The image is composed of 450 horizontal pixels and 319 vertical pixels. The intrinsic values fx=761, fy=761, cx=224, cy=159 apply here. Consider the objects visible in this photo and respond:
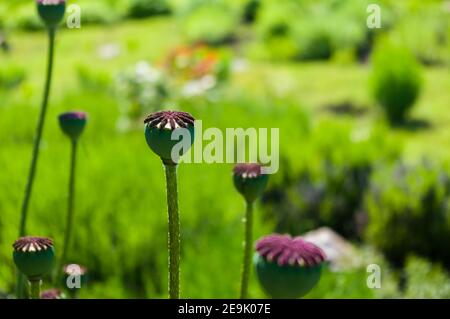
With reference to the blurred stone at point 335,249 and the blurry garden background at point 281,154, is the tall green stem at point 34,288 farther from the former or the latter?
the blurred stone at point 335,249

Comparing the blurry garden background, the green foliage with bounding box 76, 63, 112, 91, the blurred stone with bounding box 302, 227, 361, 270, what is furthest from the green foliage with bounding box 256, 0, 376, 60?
the blurred stone with bounding box 302, 227, 361, 270

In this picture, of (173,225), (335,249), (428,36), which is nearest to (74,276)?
(173,225)

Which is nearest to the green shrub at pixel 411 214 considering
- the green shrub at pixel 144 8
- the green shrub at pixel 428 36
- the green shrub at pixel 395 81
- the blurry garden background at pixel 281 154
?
the blurry garden background at pixel 281 154

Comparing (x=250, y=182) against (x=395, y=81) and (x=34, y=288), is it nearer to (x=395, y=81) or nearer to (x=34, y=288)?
(x=34, y=288)

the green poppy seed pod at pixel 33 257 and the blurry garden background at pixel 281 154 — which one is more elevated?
the blurry garden background at pixel 281 154

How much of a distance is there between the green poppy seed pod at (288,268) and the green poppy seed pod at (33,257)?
0.25 m

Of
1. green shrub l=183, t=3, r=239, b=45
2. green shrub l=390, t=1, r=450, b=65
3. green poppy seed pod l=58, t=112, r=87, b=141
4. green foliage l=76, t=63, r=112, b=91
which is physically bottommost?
green poppy seed pod l=58, t=112, r=87, b=141

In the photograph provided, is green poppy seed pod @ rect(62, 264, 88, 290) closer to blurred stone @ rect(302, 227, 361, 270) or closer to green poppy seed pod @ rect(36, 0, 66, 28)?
green poppy seed pod @ rect(36, 0, 66, 28)

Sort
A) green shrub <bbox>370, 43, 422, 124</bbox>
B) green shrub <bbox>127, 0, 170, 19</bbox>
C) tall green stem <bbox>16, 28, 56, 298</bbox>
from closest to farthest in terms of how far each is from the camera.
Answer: tall green stem <bbox>16, 28, 56, 298</bbox> → green shrub <bbox>370, 43, 422, 124</bbox> → green shrub <bbox>127, 0, 170, 19</bbox>

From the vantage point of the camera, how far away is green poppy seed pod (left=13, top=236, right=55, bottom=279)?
851 millimetres

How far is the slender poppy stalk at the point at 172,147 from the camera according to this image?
0.74 m

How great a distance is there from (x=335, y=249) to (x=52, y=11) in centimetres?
284

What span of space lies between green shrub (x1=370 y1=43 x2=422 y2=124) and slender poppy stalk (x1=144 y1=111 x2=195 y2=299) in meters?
6.75
